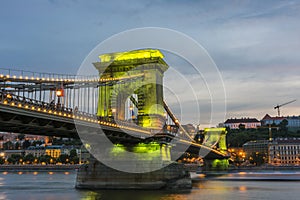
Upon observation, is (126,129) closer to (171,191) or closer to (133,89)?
(171,191)

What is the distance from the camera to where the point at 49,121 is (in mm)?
29766

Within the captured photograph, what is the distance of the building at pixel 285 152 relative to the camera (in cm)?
14325

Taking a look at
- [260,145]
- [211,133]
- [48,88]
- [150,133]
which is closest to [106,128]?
[48,88]

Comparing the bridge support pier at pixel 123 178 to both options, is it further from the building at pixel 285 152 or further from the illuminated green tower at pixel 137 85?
the building at pixel 285 152

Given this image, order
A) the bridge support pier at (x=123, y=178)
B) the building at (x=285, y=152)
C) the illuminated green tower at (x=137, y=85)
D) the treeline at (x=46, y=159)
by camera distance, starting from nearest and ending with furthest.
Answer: the bridge support pier at (x=123, y=178), the illuminated green tower at (x=137, y=85), the building at (x=285, y=152), the treeline at (x=46, y=159)

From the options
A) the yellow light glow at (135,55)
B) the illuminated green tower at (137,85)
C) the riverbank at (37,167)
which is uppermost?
the yellow light glow at (135,55)

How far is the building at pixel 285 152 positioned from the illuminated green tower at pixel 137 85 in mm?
100957

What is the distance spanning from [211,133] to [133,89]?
98472mm

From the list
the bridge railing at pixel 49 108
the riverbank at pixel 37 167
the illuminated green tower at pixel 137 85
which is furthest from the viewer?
the riverbank at pixel 37 167

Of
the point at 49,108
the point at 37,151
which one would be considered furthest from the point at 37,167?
the point at 49,108

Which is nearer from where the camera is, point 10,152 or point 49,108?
point 49,108

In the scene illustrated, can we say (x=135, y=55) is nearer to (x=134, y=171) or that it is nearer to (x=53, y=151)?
(x=134, y=171)

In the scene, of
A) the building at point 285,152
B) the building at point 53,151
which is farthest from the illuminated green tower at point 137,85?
the building at point 53,151

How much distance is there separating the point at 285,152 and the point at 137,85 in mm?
106988
